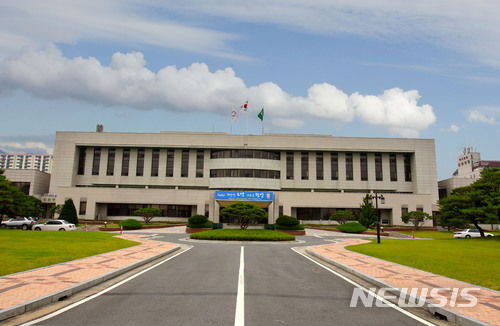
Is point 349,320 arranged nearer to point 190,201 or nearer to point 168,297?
point 168,297

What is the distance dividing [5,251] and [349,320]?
16395 millimetres

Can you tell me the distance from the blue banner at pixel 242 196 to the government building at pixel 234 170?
9862 millimetres

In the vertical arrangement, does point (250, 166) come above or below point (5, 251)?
above

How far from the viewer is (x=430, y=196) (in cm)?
6425

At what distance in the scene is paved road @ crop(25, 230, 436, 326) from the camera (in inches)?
267

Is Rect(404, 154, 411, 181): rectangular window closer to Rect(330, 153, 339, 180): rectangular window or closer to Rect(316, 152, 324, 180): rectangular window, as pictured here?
Rect(330, 153, 339, 180): rectangular window

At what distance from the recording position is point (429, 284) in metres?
10.3

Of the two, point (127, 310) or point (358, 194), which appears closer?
point (127, 310)

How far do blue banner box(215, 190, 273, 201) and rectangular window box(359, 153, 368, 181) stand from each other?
2490 cm

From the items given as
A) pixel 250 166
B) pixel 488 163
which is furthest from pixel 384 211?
pixel 488 163

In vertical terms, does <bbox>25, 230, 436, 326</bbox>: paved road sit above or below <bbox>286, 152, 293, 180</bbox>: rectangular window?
below

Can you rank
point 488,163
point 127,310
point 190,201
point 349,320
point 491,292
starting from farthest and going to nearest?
point 488,163 → point 190,201 → point 491,292 → point 127,310 → point 349,320

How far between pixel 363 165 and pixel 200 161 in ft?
112

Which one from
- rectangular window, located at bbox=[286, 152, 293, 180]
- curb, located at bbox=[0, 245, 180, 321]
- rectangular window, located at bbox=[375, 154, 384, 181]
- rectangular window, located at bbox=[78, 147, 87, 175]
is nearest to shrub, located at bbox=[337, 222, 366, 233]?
rectangular window, located at bbox=[286, 152, 293, 180]
